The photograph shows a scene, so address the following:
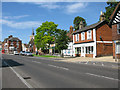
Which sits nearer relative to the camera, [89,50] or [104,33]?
[104,33]

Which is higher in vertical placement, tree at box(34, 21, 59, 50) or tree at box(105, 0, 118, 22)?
tree at box(105, 0, 118, 22)

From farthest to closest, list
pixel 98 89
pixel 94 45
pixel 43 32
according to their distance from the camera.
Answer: pixel 43 32, pixel 94 45, pixel 98 89

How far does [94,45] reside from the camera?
33062 mm

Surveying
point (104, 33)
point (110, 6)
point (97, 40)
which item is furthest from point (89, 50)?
point (110, 6)

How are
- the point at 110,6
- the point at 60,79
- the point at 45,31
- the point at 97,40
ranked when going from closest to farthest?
1. the point at 60,79
2. the point at 97,40
3. the point at 110,6
4. the point at 45,31

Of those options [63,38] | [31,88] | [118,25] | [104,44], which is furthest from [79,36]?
[31,88]

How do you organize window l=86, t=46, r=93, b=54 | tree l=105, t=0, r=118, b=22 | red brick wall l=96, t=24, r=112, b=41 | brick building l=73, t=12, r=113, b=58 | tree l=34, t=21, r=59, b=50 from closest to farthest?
brick building l=73, t=12, r=113, b=58 < red brick wall l=96, t=24, r=112, b=41 < window l=86, t=46, r=93, b=54 < tree l=105, t=0, r=118, b=22 < tree l=34, t=21, r=59, b=50

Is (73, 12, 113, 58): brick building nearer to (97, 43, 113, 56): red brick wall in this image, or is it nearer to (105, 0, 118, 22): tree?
(97, 43, 113, 56): red brick wall

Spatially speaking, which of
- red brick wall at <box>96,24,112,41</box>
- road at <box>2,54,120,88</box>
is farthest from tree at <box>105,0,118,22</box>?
road at <box>2,54,120,88</box>

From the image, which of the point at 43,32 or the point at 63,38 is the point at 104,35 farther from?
the point at 43,32

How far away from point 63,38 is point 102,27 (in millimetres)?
8886

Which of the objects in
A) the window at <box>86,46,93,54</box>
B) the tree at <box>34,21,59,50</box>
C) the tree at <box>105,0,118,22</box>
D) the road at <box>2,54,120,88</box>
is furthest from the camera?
the tree at <box>34,21,59,50</box>

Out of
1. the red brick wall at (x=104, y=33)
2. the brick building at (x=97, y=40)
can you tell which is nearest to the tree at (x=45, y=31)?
the brick building at (x=97, y=40)

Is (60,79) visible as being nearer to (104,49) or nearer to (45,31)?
(104,49)
